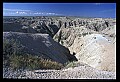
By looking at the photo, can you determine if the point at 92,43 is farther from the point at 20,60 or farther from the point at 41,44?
the point at 20,60

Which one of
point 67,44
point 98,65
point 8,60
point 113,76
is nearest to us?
point 113,76

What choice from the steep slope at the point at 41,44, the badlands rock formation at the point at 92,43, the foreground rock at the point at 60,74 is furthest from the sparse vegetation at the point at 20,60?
the badlands rock formation at the point at 92,43

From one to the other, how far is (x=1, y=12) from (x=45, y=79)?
1.68 m

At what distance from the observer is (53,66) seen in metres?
6.25

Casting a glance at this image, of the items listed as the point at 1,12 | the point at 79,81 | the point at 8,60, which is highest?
the point at 1,12

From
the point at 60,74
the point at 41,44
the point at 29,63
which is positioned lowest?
the point at 60,74

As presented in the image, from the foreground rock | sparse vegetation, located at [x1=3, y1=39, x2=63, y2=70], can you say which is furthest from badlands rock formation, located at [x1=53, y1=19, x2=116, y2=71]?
sparse vegetation, located at [x1=3, y1=39, x2=63, y2=70]

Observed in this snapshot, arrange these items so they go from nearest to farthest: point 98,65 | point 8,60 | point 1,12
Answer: point 1,12
point 8,60
point 98,65

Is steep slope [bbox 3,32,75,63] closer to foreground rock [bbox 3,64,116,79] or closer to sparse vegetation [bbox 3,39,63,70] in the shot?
sparse vegetation [bbox 3,39,63,70]

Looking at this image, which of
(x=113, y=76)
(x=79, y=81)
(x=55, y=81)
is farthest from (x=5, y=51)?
(x=113, y=76)

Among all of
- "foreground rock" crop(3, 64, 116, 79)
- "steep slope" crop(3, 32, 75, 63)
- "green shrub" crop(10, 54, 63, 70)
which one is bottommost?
"foreground rock" crop(3, 64, 116, 79)

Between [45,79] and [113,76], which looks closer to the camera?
[45,79]

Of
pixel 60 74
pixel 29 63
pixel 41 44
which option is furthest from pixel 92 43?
pixel 60 74

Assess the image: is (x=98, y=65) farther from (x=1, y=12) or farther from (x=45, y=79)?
(x=1, y=12)
